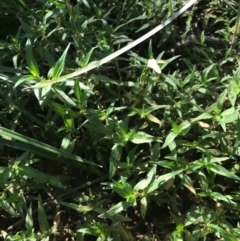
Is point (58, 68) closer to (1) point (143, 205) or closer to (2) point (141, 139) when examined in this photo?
(2) point (141, 139)

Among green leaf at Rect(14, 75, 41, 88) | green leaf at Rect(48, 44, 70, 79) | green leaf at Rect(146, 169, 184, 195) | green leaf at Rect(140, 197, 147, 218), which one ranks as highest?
green leaf at Rect(48, 44, 70, 79)

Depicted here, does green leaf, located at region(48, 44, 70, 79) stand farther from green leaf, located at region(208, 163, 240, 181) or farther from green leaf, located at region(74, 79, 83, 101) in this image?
green leaf, located at region(208, 163, 240, 181)

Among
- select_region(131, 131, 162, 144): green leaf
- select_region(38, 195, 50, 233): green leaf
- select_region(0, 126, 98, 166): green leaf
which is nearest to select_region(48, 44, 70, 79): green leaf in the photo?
select_region(0, 126, 98, 166): green leaf

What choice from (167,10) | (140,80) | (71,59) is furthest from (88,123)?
(167,10)

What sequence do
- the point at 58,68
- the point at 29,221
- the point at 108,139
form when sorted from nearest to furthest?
the point at 58,68 < the point at 29,221 < the point at 108,139

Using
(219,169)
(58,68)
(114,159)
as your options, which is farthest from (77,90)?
(219,169)

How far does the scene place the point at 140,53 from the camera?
6.24 feet

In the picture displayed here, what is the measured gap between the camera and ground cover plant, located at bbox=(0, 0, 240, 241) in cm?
139

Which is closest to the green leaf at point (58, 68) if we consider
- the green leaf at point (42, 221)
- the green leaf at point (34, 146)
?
the green leaf at point (34, 146)

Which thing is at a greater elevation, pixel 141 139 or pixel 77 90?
pixel 77 90

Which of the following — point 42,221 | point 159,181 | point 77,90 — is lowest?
point 42,221

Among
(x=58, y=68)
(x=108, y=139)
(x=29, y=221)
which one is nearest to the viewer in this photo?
(x=58, y=68)

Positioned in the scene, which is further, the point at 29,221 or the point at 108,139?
the point at 108,139

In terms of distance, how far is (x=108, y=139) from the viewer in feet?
5.05
